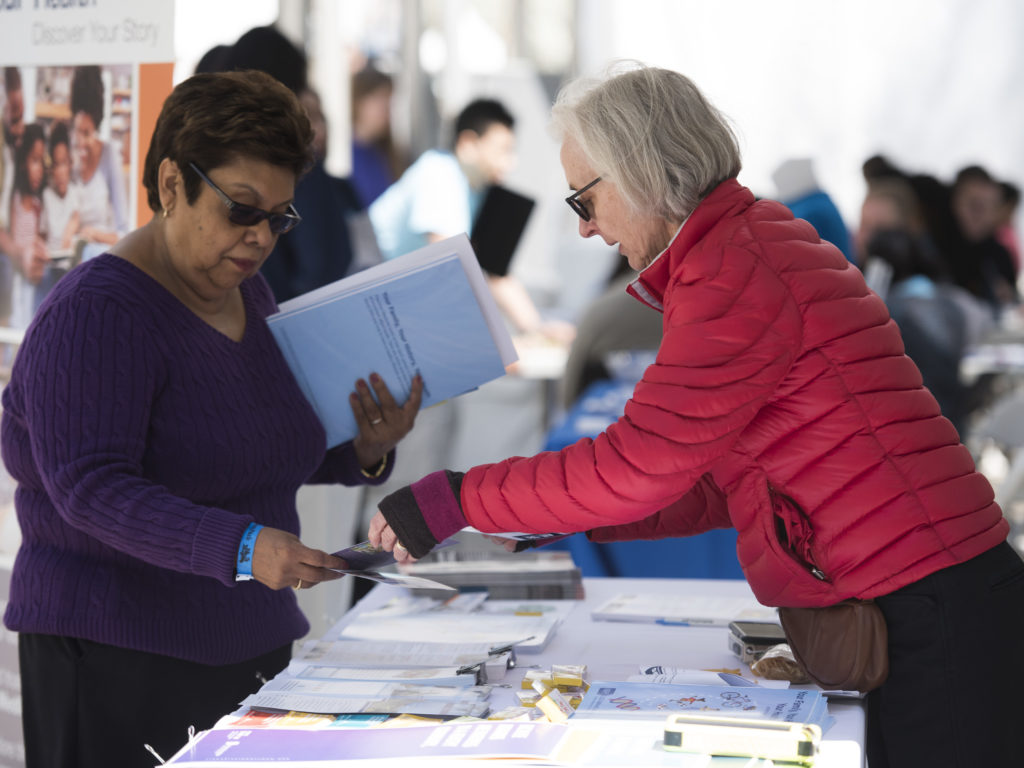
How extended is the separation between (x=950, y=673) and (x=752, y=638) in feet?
1.10

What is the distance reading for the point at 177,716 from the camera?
1918 millimetres

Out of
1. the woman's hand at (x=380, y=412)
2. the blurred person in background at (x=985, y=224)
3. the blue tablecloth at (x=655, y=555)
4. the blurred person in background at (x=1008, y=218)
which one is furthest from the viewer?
the blurred person in background at (x=1008, y=218)

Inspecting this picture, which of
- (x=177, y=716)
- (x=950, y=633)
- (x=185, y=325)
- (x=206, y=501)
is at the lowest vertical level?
(x=177, y=716)

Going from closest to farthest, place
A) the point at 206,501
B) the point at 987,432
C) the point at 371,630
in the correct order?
the point at 206,501 → the point at 371,630 → the point at 987,432

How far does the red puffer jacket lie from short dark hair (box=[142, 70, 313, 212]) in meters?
0.66

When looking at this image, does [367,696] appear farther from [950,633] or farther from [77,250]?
[77,250]

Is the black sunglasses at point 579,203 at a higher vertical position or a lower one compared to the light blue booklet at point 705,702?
higher

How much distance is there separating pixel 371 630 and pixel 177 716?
14.5 inches


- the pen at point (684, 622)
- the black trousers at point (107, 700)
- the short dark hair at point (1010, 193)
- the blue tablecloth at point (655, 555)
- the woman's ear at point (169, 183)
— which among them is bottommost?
the blue tablecloth at point (655, 555)

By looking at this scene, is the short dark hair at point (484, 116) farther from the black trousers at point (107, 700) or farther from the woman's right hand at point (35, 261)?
the black trousers at point (107, 700)

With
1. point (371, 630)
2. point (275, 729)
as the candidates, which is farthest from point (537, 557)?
point (275, 729)

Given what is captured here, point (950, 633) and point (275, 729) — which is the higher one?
point (950, 633)

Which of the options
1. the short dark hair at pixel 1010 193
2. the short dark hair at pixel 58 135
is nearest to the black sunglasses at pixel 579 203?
the short dark hair at pixel 58 135

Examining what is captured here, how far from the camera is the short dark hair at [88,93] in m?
2.40
